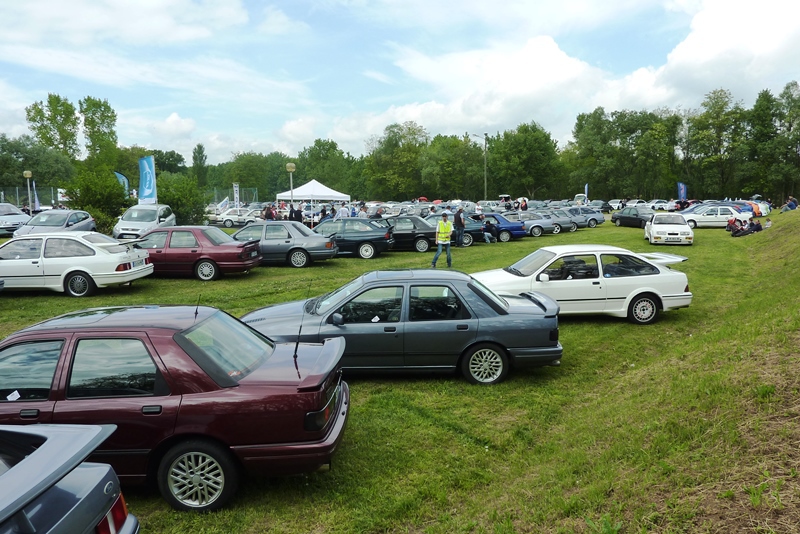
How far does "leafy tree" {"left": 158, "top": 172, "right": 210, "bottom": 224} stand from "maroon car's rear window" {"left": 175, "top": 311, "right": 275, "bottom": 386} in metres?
23.7

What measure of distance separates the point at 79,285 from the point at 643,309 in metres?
12.0

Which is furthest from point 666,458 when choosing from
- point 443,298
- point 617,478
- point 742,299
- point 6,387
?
point 742,299

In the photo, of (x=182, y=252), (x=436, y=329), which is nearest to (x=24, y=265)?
(x=182, y=252)

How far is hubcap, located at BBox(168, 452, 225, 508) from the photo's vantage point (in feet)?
13.5

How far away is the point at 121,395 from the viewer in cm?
414

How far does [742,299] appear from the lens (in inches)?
457

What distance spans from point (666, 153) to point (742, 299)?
69820 millimetres

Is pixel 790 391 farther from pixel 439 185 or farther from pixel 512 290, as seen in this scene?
pixel 439 185

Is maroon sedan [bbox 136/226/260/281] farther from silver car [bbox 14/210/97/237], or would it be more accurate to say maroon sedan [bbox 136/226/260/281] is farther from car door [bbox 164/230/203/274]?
silver car [bbox 14/210/97/237]

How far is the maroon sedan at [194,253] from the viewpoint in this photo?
14828 mm

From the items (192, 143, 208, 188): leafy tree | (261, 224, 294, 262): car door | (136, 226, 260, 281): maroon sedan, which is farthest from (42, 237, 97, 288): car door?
(192, 143, 208, 188): leafy tree

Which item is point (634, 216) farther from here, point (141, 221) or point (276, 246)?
point (141, 221)

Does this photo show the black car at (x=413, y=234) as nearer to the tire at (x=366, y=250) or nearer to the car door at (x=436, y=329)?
the tire at (x=366, y=250)

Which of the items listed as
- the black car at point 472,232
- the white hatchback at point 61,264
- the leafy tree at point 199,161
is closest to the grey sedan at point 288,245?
the white hatchback at point 61,264
